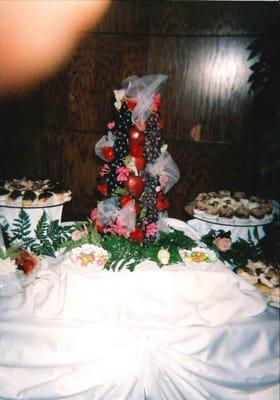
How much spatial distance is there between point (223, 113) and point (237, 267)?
253cm

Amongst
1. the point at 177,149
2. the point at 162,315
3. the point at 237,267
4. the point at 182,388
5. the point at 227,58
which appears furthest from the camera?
the point at 177,149

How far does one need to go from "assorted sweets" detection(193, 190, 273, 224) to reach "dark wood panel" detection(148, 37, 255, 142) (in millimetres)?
1252

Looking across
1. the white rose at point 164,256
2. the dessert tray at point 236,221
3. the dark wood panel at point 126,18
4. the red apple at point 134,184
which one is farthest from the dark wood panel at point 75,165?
the white rose at point 164,256

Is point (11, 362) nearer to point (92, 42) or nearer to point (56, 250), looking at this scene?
point (56, 250)

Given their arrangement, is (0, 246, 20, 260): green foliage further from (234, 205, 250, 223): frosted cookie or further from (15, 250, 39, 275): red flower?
(234, 205, 250, 223): frosted cookie

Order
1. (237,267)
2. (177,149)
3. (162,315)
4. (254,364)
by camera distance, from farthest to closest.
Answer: (177,149) < (237,267) < (162,315) < (254,364)

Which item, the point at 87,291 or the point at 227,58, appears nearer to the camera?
the point at 87,291

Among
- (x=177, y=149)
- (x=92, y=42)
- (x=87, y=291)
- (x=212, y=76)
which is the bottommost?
(x=87, y=291)

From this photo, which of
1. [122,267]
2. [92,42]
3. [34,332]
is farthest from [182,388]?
[92,42]

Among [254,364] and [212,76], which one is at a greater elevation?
[212,76]

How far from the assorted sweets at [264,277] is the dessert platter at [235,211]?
565 millimetres

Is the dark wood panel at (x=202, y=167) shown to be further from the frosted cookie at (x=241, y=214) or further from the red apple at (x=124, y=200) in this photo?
the red apple at (x=124, y=200)

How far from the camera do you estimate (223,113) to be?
4473 mm

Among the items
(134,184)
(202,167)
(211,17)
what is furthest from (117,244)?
(211,17)
